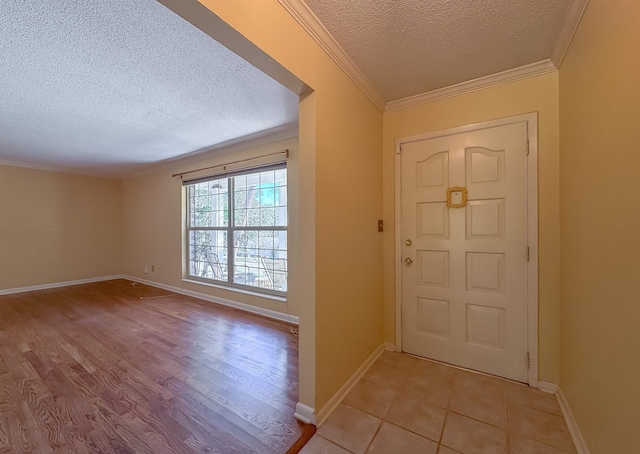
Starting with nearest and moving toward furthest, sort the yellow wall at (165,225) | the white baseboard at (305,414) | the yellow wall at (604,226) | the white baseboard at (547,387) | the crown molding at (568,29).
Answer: the yellow wall at (604,226) < the crown molding at (568,29) < the white baseboard at (305,414) < the white baseboard at (547,387) < the yellow wall at (165,225)

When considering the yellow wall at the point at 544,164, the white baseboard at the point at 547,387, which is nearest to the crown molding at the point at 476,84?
the yellow wall at the point at 544,164

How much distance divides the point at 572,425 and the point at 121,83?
3.83 metres

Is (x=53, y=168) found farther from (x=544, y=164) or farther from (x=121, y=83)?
(x=544, y=164)

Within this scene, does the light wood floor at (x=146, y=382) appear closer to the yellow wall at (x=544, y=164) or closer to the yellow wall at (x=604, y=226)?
the yellow wall at (x=604, y=226)

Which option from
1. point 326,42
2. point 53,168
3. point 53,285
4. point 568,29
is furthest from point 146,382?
point 53,168

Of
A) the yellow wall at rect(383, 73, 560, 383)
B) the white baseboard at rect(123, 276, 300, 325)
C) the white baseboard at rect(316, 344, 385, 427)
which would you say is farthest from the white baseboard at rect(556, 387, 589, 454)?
the white baseboard at rect(123, 276, 300, 325)

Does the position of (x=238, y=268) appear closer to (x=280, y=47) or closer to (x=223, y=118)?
(x=223, y=118)

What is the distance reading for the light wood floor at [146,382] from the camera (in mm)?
1406

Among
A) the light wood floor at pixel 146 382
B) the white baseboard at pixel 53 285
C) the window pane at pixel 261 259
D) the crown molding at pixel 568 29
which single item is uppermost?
the crown molding at pixel 568 29

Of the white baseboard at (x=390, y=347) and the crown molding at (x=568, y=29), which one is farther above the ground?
the crown molding at (x=568, y=29)

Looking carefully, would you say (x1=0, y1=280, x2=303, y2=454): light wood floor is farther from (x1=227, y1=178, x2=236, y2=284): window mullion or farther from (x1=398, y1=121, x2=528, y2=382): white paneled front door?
(x1=398, y1=121, x2=528, y2=382): white paneled front door

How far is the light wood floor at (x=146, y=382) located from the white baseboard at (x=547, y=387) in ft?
5.70

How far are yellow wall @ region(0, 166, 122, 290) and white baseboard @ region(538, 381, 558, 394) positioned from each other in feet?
24.0

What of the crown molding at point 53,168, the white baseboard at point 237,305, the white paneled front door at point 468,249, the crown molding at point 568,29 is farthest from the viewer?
the crown molding at point 53,168
